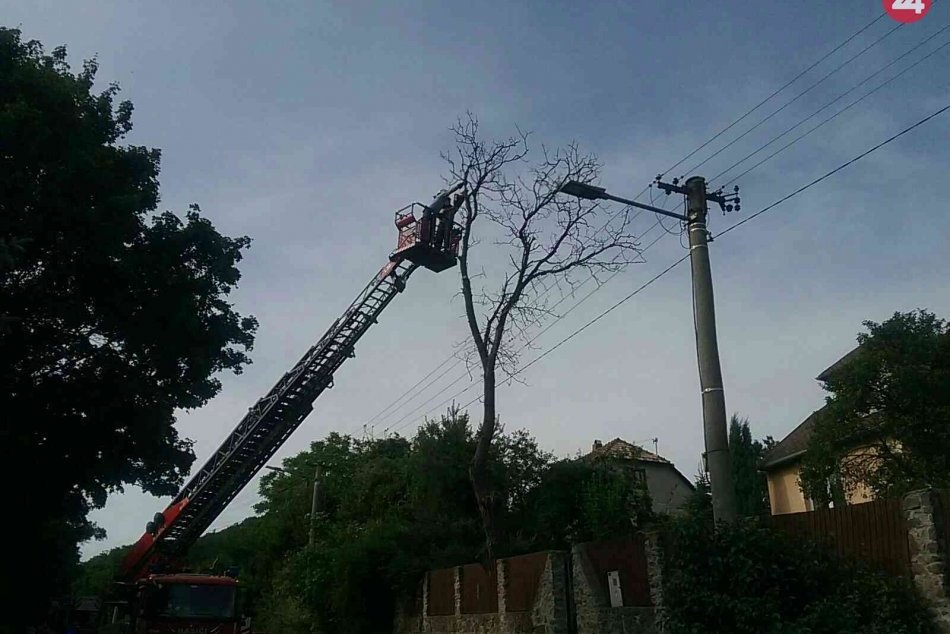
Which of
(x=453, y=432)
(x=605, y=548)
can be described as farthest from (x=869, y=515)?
(x=453, y=432)

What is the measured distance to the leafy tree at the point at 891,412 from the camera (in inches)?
681

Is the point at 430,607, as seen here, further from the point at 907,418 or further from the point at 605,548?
the point at 907,418

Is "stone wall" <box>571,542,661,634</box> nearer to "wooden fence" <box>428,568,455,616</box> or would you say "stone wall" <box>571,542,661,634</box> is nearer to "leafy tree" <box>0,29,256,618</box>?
"wooden fence" <box>428,568,455,616</box>

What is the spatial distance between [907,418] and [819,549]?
6719 millimetres

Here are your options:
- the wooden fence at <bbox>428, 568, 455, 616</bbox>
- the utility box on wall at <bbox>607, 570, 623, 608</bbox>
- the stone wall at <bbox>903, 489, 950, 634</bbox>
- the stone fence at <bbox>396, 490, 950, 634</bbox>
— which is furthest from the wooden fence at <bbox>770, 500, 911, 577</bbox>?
the wooden fence at <bbox>428, 568, 455, 616</bbox>

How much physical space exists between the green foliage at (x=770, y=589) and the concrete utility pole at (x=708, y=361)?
577 millimetres

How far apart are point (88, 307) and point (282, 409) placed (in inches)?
337

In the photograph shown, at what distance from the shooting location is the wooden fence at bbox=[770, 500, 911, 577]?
442 inches

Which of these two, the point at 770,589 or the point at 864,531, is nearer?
the point at 864,531

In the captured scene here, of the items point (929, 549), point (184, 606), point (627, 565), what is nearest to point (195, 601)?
point (184, 606)

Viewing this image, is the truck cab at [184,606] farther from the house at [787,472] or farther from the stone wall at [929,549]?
the house at [787,472]

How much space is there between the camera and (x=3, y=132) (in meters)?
14.0

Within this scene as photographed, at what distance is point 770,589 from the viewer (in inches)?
482

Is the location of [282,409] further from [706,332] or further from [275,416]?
[706,332]
